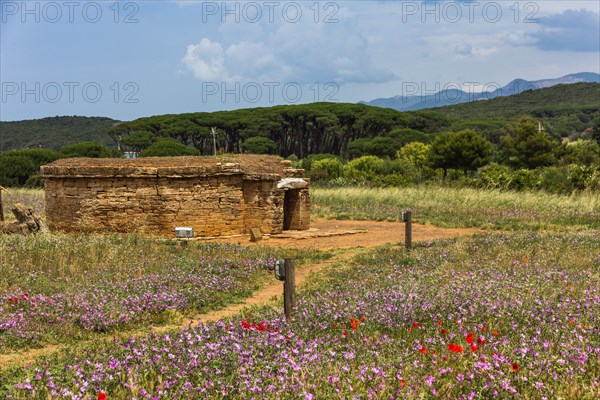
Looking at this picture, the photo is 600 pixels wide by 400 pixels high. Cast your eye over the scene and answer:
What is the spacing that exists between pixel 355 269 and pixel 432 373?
22.4 feet

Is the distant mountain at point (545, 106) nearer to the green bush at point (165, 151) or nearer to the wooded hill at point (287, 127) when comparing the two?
the wooded hill at point (287, 127)

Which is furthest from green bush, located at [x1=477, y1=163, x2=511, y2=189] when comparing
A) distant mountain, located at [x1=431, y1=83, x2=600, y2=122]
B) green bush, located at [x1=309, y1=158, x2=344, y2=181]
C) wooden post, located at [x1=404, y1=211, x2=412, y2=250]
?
distant mountain, located at [x1=431, y1=83, x2=600, y2=122]

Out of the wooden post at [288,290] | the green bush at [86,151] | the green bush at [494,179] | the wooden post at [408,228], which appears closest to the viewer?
the wooden post at [288,290]

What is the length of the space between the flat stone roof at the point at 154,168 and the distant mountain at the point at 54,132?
8345 centimetres

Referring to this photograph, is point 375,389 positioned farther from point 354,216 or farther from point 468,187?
point 468,187

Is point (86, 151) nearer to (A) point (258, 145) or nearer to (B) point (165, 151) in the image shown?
(B) point (165, 151)

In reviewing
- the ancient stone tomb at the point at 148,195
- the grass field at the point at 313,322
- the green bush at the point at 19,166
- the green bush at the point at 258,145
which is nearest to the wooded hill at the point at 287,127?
the green bush at the point at 258,145

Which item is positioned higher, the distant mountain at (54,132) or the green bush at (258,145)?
the distant mountain at (54,132)

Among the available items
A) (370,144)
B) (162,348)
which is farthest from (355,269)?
(370,144)

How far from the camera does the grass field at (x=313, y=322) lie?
4531mm

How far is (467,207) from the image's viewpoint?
2464 cm

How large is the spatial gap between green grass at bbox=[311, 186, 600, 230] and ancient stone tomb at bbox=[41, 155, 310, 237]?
700 centimetres

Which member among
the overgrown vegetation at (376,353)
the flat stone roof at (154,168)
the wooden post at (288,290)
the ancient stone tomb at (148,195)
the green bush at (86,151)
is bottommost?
the overgrown vegetation at (376,353)

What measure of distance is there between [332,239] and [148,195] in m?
5.46
